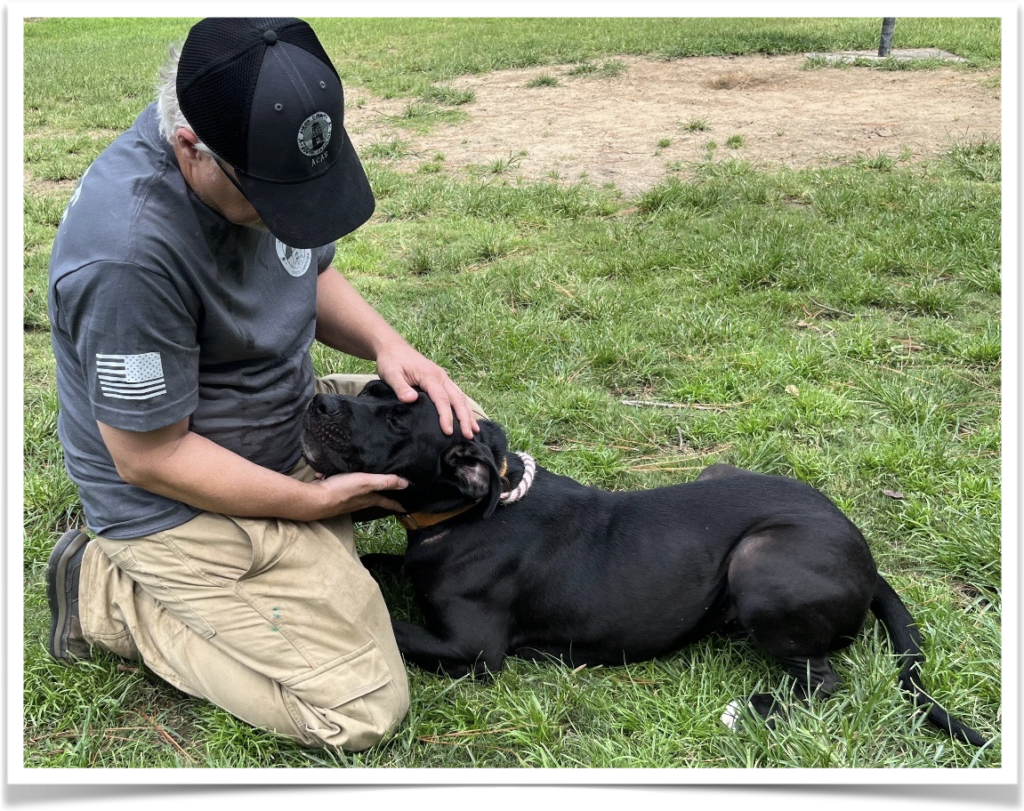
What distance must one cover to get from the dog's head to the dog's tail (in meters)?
1.37

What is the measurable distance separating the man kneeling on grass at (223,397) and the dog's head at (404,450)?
6cm

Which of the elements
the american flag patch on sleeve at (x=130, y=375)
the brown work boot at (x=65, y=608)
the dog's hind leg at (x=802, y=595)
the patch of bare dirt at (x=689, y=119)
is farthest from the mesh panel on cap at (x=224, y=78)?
the patch of bare dirt at (x=689, y=119)

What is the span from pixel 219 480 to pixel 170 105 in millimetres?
1080

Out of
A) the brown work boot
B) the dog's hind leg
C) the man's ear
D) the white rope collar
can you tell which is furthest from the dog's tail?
the brown work boot

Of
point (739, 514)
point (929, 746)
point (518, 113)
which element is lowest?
point (929, 746)

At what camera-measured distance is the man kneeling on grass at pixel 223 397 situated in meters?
2.59

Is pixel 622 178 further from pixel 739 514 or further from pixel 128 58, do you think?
pixel 128 58

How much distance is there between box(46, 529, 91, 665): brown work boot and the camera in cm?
327

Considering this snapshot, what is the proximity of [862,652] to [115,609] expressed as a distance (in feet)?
8.11

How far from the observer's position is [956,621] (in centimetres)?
338

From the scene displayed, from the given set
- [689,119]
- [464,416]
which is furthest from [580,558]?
[689,119]

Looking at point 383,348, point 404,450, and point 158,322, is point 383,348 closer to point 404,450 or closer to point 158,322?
point 404,450

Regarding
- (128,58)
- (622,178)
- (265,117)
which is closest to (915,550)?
(265,117)

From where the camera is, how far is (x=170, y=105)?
8.83 ft
